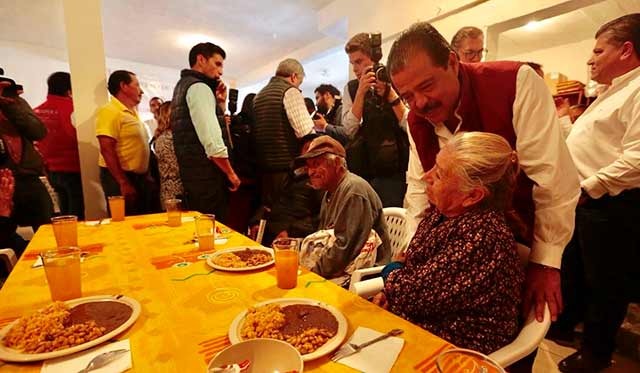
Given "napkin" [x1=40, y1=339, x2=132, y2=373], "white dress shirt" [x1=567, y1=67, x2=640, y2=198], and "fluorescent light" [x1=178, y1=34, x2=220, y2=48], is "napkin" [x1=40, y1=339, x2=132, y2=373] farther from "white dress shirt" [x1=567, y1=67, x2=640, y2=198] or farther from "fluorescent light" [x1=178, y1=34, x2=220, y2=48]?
"fluorescent light" [x1=178, y1=34, x2=220, y2=48]

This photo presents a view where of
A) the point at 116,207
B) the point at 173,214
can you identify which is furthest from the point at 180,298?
the point at 116,207

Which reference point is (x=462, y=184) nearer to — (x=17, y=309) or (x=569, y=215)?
(x=569, y=215)

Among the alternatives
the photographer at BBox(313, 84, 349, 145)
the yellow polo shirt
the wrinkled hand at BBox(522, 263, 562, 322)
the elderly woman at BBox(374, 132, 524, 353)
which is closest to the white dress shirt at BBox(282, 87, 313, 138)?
the photographer at BBox(313, 84, 349, 145)

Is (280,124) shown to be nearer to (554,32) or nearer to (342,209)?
(342,209)

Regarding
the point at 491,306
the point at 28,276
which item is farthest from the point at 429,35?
the point at 28,276

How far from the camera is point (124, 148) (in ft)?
8.57

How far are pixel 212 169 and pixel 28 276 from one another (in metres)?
1.44

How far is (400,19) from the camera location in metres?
3.77

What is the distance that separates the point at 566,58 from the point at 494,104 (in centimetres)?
357

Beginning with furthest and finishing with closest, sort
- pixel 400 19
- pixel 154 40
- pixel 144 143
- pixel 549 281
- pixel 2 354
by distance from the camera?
1. pixel 154 40
2. pixel 400 19
3. pixel 144 143
4. pixel 549 281
5. pixel 2 354

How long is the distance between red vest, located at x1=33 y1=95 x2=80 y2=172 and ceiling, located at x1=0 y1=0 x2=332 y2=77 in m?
1.33

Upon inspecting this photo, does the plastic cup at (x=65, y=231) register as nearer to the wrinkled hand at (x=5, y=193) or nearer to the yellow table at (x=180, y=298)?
the yellow table at (x=180, y=298)

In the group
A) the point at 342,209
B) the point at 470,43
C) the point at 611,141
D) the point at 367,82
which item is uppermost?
the point at 470,43

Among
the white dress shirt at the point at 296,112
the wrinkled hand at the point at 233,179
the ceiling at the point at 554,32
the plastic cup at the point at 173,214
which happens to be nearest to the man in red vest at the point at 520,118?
the plastic cup at the point at 173,214
